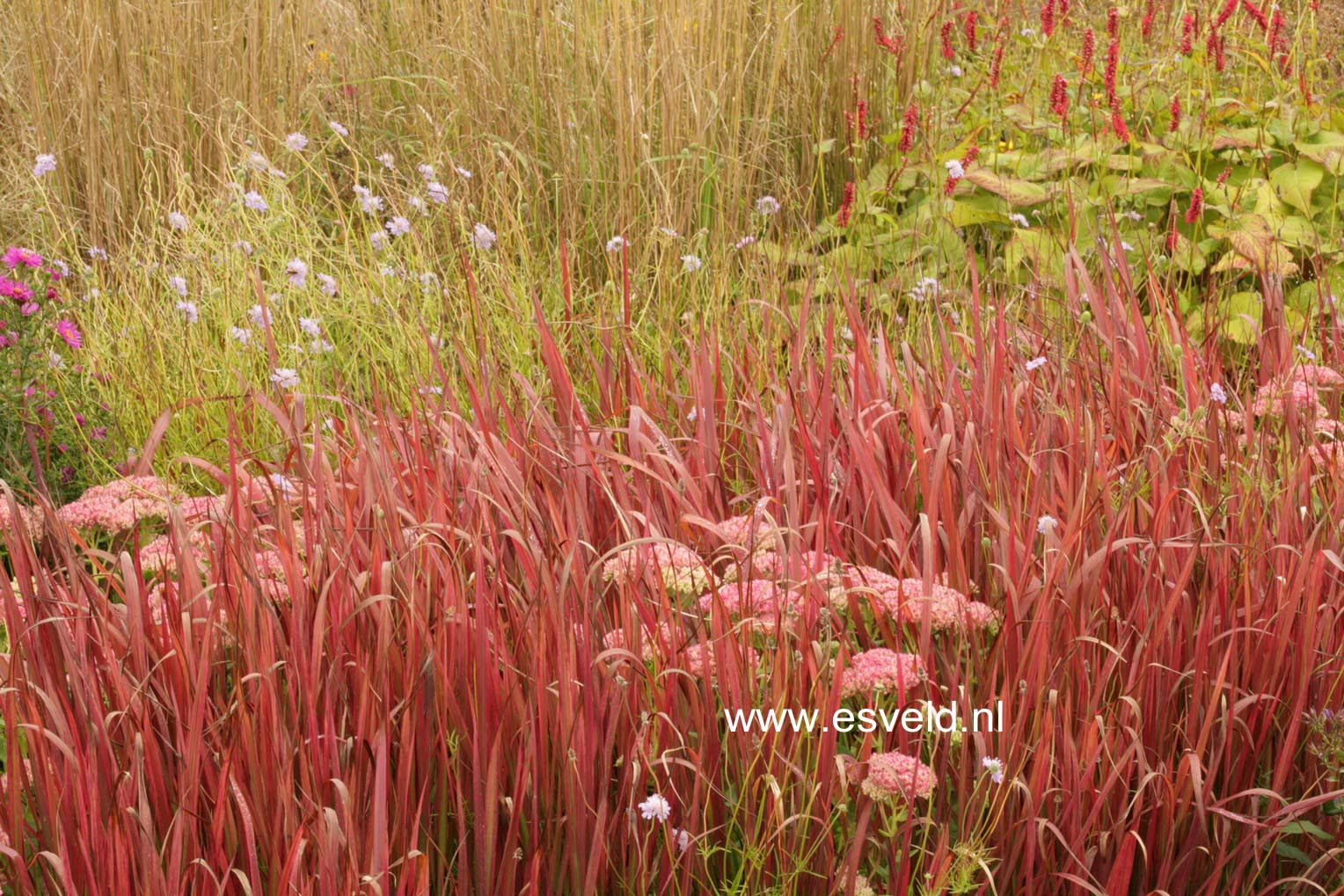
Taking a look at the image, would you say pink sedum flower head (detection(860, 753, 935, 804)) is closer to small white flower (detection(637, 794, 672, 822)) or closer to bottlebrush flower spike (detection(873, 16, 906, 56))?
small white flower (detection(637, 794, 672, 822))

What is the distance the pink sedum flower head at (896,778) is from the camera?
151 centimetres

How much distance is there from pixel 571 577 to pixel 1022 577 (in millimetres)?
590

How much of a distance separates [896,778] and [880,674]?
14 centimetres

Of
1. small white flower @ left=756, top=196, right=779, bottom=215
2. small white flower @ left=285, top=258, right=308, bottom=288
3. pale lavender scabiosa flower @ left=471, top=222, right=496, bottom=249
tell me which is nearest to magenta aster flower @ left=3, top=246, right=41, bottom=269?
small white flower @ left=285, top=258, right=308, bottom=288

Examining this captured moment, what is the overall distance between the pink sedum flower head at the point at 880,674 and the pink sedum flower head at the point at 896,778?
0.09m

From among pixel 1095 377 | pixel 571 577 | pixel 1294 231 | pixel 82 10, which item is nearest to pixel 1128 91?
pixel 1294 231

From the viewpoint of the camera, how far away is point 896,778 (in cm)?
152

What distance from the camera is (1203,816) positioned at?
171 cm

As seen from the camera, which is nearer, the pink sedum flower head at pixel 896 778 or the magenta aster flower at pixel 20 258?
the pink sedum flower head at pixel 896 778

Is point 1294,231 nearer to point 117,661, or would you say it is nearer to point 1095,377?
point 1095,377

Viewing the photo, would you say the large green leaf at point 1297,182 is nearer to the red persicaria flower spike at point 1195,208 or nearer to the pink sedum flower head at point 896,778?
the red persicaria flower spike at point 1195,208

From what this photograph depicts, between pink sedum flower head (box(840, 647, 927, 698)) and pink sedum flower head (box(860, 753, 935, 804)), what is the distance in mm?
85

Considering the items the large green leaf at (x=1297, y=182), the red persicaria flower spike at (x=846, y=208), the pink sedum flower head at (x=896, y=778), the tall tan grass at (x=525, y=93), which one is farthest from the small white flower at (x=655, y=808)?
the large green leaf at (x=1297, y=182)

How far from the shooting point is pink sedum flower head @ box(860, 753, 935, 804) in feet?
4.97
